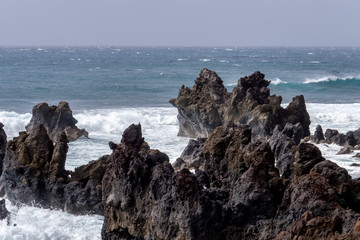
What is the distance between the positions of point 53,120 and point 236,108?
10.5 meters

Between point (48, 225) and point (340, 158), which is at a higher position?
point (340, 158)

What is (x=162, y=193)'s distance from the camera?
13594 millimetres

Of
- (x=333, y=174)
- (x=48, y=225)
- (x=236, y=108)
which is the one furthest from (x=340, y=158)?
(x=48, y=225)

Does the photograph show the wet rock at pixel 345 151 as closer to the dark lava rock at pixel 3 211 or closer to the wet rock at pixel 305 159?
the wet rock at pixel 305 159

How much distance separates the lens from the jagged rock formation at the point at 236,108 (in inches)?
1256

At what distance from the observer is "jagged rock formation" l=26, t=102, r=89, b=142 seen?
110ft

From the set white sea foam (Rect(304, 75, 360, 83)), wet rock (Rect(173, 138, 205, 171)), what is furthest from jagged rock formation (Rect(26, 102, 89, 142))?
white sea foam (Rect(304, 75, 360, 83))

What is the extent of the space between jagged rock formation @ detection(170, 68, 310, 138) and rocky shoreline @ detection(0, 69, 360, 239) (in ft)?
30.9

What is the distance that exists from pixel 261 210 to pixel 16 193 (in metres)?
9.29

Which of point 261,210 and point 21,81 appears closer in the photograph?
point 261,210

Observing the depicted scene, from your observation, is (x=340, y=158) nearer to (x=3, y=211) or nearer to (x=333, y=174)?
(x=333, y=174)

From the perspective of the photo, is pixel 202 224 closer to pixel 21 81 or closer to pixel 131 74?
pixel 21 81

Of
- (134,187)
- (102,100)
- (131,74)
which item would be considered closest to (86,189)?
(134,187)

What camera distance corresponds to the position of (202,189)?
43.1 ft
